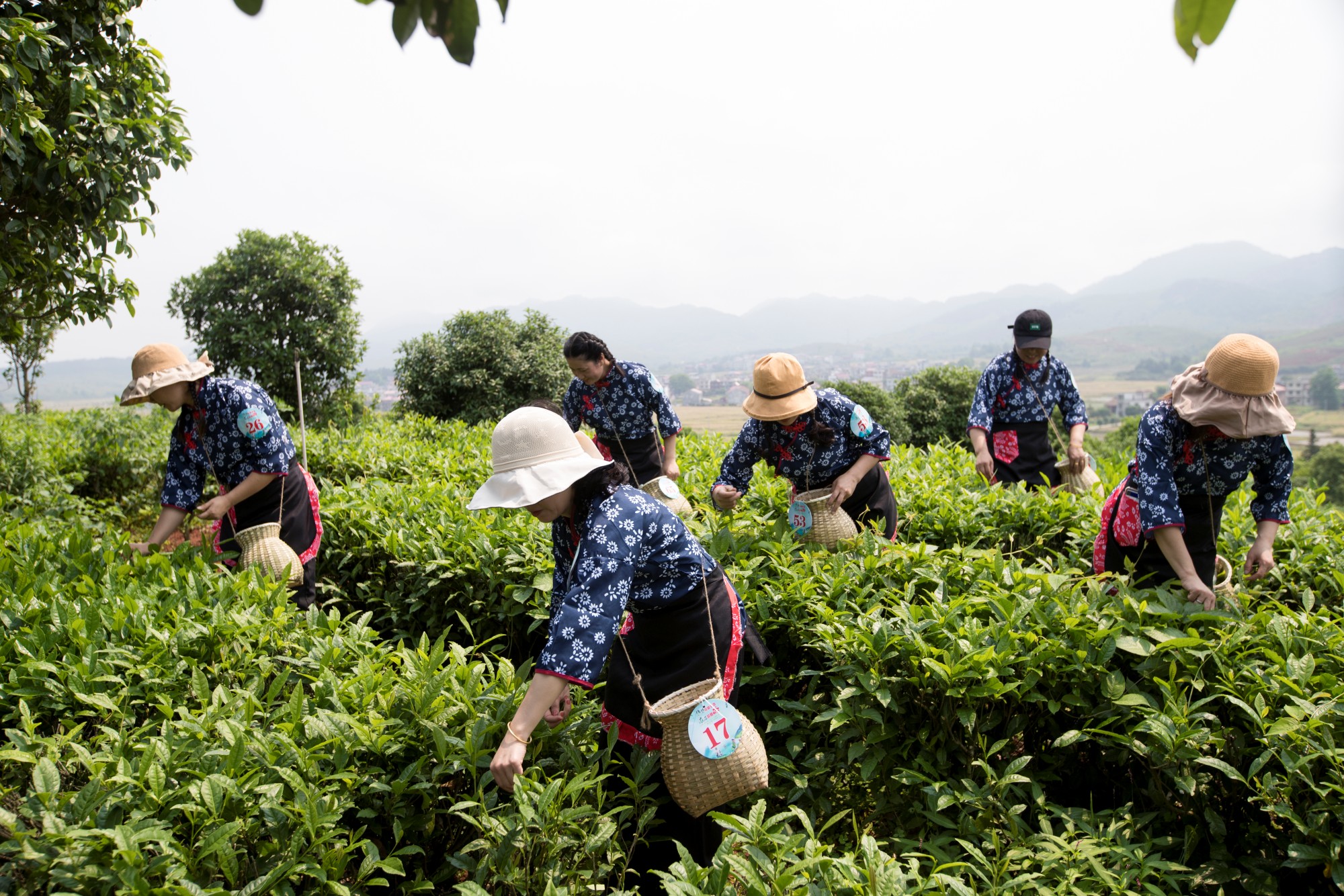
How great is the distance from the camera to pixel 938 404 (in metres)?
12.6

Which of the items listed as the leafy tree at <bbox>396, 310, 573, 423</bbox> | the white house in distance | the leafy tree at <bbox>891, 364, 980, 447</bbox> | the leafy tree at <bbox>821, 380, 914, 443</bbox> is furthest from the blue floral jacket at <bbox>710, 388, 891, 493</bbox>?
the white house in distance

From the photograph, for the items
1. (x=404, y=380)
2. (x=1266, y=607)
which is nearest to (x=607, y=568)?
(x=1266, y=607)

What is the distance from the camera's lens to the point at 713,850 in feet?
7.51

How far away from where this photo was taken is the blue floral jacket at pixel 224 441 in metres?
3.53

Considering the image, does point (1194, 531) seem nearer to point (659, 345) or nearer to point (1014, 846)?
point (1014, 846)

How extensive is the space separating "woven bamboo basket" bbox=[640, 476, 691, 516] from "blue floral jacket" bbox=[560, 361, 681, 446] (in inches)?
27.0

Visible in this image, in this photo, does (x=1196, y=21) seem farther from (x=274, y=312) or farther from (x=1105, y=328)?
(x=1105, y=328)

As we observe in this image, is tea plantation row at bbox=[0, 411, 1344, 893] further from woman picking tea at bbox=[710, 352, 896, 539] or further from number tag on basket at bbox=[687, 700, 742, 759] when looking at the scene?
woman picking tea at bbox=[710, 352, 896, 539]

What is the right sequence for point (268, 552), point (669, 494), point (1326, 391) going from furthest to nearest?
point (1326, 391) < point (669, 494) < point (268, 552)

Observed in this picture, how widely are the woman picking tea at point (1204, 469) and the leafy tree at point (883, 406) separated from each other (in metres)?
8.66

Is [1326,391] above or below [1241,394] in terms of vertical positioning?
below

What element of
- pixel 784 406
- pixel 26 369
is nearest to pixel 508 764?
pixel 784 406

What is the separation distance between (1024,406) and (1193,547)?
1869mm

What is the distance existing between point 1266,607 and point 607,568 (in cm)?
218
